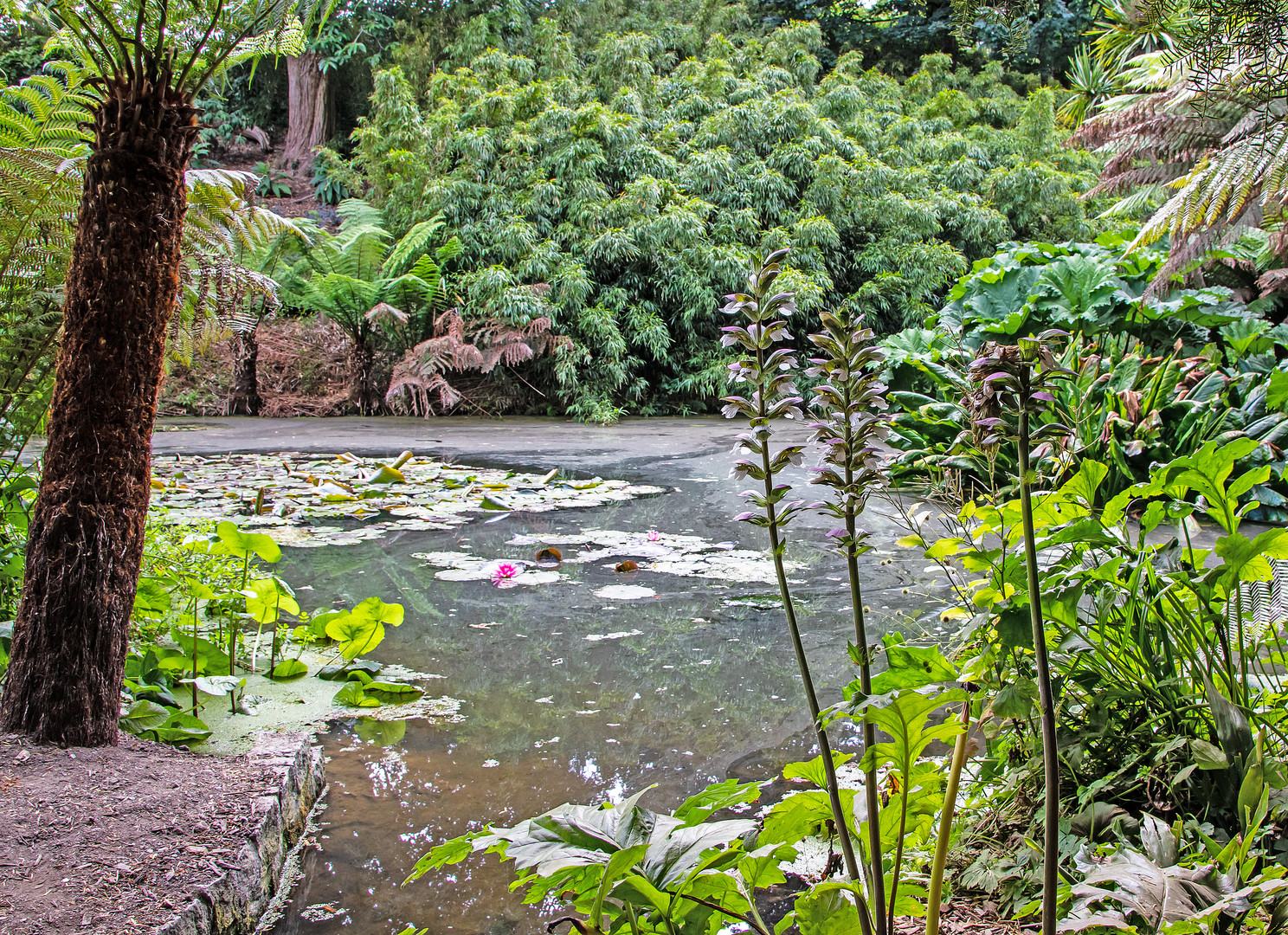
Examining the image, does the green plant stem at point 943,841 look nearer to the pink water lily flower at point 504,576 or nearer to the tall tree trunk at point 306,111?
the pink water lily flower at point 504,576

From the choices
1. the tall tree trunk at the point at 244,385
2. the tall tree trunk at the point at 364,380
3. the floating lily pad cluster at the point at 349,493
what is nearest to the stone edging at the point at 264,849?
the floating lily pad cluster at the point at 349,493

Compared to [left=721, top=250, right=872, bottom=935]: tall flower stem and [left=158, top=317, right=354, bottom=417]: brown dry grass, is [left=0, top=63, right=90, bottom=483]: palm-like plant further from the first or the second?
[left=158, top=317, right=354, bottom=417]: brown dry grass

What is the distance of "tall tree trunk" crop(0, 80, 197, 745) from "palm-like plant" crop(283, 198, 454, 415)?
7.65 m

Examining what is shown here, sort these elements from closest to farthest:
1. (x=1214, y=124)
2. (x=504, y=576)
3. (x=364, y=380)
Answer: (x=504, y=576) → (x=1214, y=124) → (x=364, y=380)

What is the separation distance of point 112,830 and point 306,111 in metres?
17.9

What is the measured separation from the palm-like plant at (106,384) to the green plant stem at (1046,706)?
1.43 metres

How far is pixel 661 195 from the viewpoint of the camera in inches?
423

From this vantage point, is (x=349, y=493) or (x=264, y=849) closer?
(x=264, y=849)

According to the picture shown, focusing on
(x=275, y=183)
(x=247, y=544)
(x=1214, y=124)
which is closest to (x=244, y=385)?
(x=275, y=183)

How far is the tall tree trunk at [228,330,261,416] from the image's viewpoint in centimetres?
990

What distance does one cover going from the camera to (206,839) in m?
1.22

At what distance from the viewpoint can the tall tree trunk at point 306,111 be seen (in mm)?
15797

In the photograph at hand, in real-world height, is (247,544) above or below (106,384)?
below

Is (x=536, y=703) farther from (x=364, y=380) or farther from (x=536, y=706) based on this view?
(x=364, y=380)
